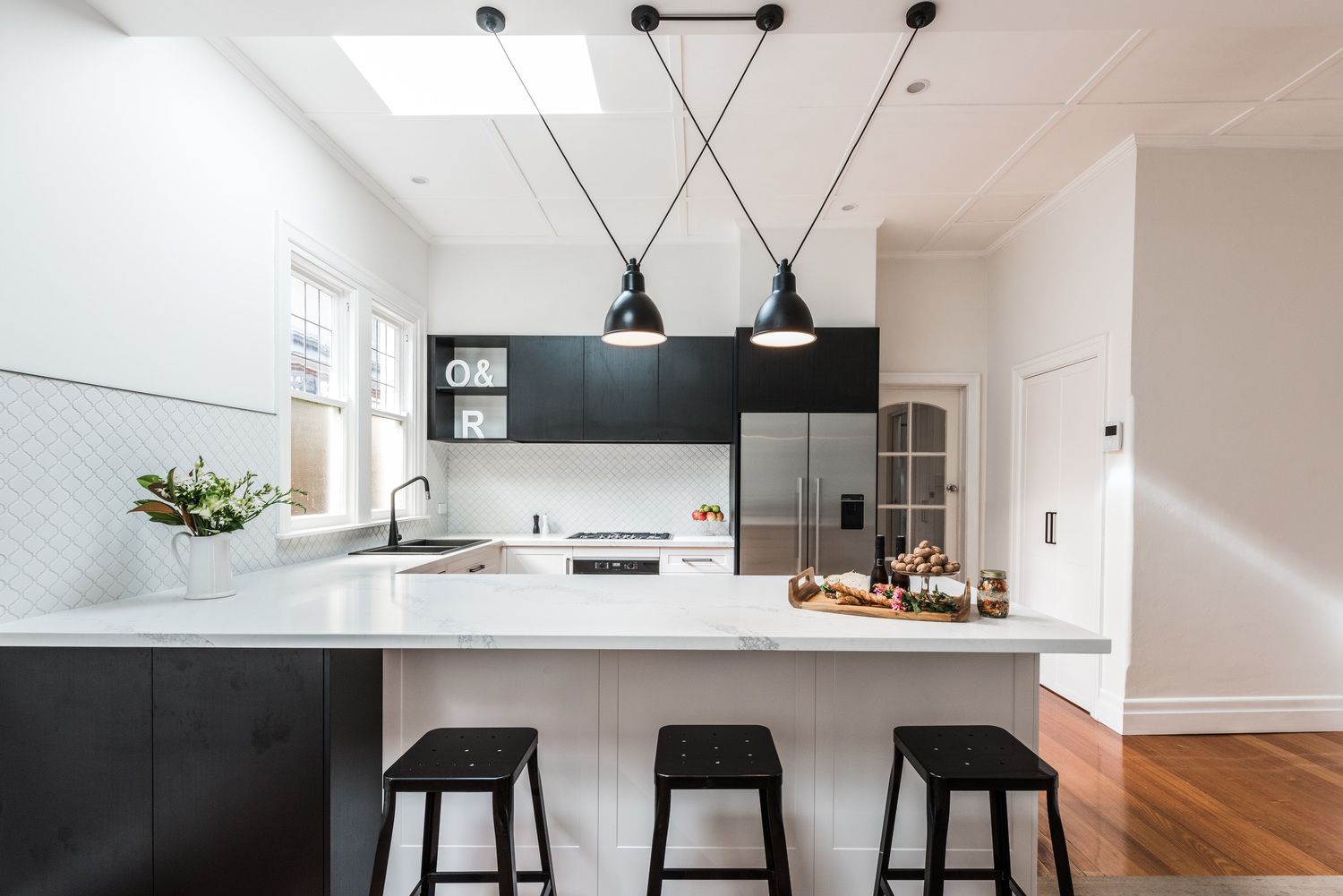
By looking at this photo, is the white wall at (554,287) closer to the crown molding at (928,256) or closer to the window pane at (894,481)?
the crown molding at (928,256)

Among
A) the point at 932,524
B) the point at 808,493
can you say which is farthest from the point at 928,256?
the point at 808,493

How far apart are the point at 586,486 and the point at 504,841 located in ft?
11.0

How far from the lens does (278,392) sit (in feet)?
9.01

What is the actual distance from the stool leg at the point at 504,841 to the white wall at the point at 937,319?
160 inches

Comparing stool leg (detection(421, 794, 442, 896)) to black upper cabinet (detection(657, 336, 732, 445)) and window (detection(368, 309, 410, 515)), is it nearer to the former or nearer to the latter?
window (detection(368, 309, 410, 515))

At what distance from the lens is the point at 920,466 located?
4734 mm

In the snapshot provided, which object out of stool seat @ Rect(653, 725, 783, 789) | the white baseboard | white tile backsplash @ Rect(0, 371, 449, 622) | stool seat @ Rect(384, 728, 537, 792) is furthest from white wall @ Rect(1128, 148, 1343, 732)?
white tile backsplash @ Rect(0, 371, 449, 622)

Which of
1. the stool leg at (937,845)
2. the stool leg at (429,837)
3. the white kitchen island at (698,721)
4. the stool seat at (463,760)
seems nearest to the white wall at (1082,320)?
the white kitchen island at (698,721)

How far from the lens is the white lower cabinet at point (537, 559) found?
4117mm

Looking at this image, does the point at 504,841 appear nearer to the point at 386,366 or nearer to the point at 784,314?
the point at 784,314

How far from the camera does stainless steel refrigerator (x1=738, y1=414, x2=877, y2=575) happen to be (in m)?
3.99

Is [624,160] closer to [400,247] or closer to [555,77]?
[555,77]

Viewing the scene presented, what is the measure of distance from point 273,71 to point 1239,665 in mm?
5274

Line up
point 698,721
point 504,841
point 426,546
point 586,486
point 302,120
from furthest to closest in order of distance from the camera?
point 586,486 < point 426,546 < point 302,120 < point 698,721 < point 504,841
